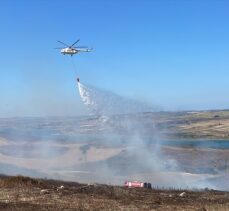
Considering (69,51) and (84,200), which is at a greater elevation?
(69,51)

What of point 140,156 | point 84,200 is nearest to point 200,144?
point 140,156

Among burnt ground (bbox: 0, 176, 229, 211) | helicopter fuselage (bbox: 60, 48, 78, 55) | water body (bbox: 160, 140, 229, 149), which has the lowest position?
water body (bbox: 160, 140, 229, 149)

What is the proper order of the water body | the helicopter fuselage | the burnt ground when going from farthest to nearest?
1. the water body
2. the helicopter fuselage
3. the burnt ground

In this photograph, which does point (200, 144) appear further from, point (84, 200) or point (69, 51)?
point (84, 200)

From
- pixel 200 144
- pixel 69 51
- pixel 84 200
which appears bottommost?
pixel 200 144

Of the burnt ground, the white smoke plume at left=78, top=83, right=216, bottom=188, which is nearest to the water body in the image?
the white smoke plume at left=78, top=83, right=216, bottom=188

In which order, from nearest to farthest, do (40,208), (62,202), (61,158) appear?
(40,208), (62,202), (61,158)

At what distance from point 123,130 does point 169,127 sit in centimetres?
7469

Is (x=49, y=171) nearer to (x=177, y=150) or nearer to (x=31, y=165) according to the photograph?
(x=31, y=165)

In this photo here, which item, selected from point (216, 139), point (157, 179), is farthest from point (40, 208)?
point (216, 139)

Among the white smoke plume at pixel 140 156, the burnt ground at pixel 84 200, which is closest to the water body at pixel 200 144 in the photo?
the white smoke plume at pixel 140 156

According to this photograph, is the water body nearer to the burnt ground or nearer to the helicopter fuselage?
the helicopter fuselage

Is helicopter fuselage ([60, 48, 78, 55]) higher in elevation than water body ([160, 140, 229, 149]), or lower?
higher

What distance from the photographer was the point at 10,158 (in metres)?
99.1
